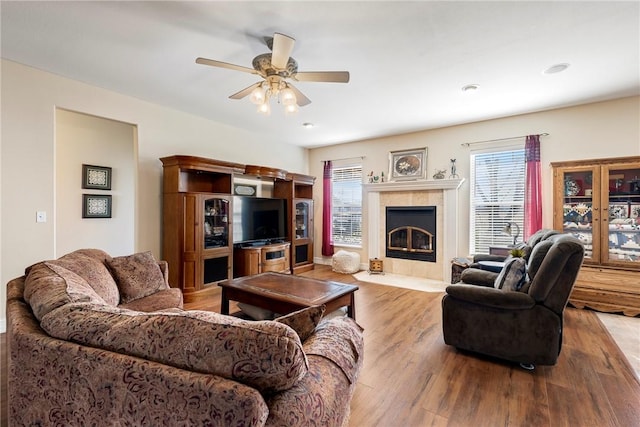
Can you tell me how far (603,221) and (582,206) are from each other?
11.0 inches

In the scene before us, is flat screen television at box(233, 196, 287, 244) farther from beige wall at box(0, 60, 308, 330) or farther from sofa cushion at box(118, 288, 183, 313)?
sofa cushion at box(118, 288, 183, 313)

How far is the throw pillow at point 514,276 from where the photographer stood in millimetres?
→ 2373

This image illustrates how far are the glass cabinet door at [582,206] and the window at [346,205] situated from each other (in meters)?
3.29

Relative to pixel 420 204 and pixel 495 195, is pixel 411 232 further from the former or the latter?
pixel 495 195

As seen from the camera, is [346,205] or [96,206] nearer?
[96,206]

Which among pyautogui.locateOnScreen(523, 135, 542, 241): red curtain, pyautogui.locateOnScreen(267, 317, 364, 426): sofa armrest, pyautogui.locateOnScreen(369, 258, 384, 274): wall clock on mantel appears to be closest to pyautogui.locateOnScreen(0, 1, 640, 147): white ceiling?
pyautogui.locateOnScreen(523, 135, 542, 241): red curtain

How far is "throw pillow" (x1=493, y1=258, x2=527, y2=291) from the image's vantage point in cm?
237

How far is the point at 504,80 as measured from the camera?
3.24m

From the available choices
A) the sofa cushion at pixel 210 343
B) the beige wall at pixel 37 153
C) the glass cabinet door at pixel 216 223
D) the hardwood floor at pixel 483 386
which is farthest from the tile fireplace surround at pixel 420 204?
the sofa cushion at pixel 210 343

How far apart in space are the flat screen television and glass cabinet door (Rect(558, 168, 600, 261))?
4297mm

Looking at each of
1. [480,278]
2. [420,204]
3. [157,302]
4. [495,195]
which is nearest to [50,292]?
[157,302]

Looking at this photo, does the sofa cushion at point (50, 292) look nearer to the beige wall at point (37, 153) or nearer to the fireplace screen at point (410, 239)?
the beige wall at point (37, 153)

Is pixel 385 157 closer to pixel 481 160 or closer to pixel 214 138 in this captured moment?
pixel 481 160

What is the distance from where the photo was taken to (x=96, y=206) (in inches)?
179
